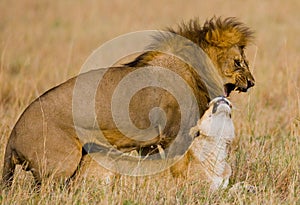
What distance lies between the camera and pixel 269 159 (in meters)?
4.77

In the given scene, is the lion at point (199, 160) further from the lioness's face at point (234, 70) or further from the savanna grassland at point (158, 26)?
the lioness's face at point (234, 70)

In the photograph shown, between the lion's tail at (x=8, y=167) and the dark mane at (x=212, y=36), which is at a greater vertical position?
the dark mane at (x=212, y=36)

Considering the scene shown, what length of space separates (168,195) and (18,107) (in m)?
2.62

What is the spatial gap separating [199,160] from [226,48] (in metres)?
0.88

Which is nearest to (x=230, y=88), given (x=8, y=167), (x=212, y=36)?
(x=212, y=36)

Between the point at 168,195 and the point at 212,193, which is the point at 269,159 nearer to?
the point at 212,193

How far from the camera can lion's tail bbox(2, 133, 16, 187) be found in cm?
422

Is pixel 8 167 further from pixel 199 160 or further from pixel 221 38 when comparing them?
pixel 221 38

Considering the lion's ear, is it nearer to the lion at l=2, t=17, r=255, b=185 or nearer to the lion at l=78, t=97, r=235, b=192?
the lion at l=2, t=17, r=255, b=185

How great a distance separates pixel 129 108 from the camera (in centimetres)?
444

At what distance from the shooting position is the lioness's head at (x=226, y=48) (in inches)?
190

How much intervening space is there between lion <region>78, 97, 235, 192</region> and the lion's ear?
66 centimetres

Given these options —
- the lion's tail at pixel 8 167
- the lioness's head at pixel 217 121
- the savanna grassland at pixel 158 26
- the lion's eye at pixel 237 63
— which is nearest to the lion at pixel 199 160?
the lioness's head at pixel 217 121

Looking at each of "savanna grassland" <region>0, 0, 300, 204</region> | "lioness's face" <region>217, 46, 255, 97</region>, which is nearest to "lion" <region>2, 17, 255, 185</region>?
"lioness's face" <region>217, 46, 255, 97</region>
